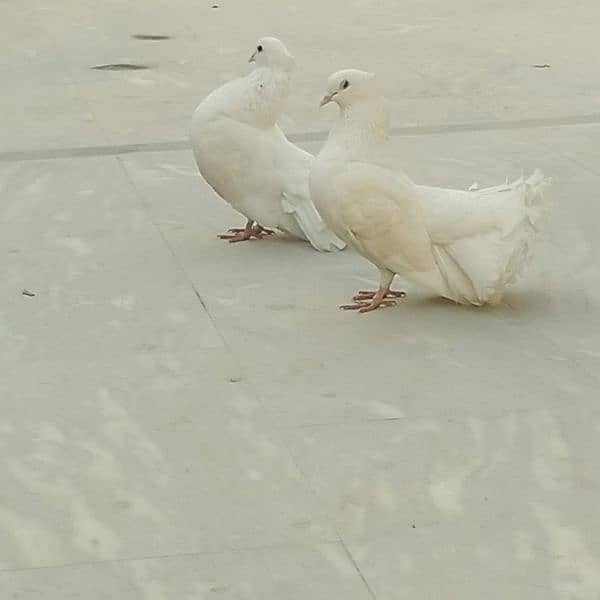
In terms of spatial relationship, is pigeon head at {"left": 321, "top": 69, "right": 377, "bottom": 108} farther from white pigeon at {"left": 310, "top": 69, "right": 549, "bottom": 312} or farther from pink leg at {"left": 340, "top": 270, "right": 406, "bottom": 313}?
pink leg at {"left": 340, "top": 270, "right": 406, "bottom": 313}

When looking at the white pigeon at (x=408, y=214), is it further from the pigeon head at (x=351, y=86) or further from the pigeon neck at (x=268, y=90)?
the pigeon neck at (x=268, y=90)

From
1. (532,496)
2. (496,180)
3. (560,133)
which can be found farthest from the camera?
(560,133)

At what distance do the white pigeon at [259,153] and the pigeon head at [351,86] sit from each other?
0.65 m

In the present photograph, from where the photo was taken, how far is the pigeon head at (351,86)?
4855 mm

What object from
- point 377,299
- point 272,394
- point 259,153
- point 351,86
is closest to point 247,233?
point 259,153

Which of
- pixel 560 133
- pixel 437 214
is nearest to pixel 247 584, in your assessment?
pixel 437 214

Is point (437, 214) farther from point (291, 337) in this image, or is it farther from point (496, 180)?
point (496, 180)

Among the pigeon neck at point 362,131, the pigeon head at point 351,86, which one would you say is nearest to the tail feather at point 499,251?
the pigeon neck at point 362,131

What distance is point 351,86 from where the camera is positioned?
4863 mm

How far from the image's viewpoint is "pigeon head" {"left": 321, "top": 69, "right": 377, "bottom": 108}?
4855 mm

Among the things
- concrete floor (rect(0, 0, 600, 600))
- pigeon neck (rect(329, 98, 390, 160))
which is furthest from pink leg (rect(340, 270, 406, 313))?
pigeon neck (rect(329, 98, 390, 160))

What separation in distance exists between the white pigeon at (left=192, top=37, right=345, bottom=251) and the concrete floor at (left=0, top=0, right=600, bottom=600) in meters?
0.15

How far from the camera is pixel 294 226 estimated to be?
5.61 meters

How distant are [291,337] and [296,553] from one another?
1411 mm
